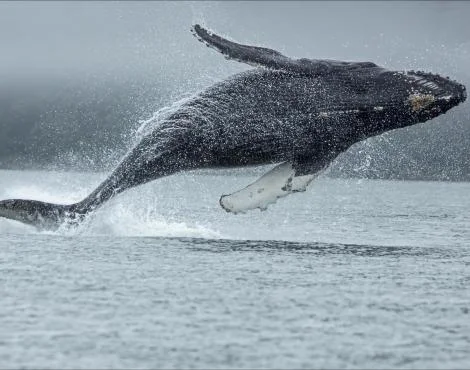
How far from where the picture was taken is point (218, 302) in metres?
19.4

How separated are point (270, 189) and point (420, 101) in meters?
3.95

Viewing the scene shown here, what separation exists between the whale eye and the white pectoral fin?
309 centimetres

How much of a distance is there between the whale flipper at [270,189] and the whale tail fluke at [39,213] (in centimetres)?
353

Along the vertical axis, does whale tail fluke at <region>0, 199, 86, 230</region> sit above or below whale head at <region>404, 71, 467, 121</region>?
below

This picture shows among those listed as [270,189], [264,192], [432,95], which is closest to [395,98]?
[432,95]

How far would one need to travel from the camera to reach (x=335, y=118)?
77.5ft

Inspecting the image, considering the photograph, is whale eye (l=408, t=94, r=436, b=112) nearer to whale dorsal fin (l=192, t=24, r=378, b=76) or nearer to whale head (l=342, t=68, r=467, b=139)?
whale head (l=342, t=68, r=467, b=139)

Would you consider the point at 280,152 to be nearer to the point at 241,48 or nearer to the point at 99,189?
the point at 241,48

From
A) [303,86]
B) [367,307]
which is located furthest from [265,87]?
[367,307]

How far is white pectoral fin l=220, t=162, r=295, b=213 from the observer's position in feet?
79.0

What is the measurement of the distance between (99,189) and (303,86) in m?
5.21

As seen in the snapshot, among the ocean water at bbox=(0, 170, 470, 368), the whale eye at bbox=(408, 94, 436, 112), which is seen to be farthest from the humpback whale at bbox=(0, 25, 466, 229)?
the ocean water at bbox=(0, 170, 470, 368)

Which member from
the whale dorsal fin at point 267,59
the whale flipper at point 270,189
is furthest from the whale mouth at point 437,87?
the whale flipper at point 270,189

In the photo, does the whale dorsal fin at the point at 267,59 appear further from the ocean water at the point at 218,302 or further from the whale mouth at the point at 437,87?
the ocean water at the point at 218,302
